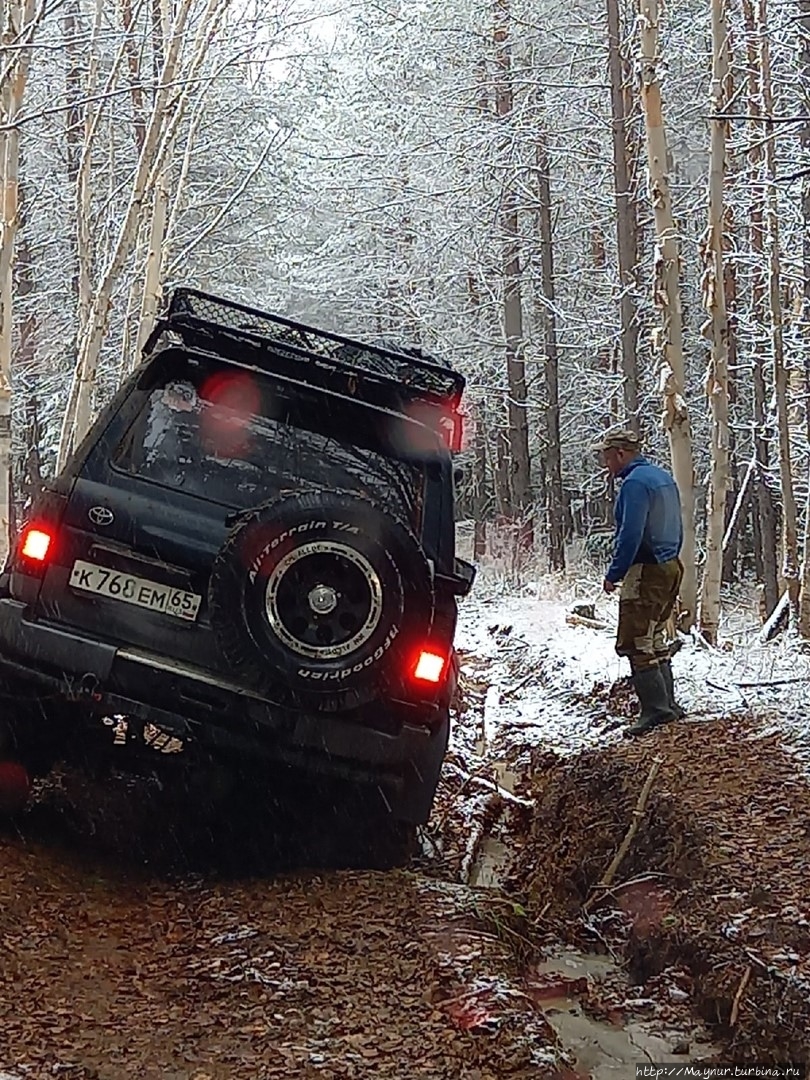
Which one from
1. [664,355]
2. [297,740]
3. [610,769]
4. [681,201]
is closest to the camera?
[297,740]

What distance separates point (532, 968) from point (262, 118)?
21.5 meters

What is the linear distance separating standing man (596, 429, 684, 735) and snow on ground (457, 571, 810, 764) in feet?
1.55

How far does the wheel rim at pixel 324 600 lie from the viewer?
474 centimetres

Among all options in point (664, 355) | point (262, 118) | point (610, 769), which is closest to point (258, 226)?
point (262, 118)

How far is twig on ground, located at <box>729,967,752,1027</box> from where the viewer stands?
4.23 metres

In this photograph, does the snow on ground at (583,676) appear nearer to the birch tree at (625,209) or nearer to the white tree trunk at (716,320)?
the white tree trunk at (716,320)

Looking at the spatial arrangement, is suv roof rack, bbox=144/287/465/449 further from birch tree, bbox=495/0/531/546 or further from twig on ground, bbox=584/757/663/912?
birch tree, bbox=495/0/531/546

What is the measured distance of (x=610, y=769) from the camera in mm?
7371

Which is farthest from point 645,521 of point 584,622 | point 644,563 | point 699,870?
point 584,622

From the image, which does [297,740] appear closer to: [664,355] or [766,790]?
[766,790]

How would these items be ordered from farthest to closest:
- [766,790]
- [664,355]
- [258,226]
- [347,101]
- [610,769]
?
[347,101]
[258,226]
[664,355]
[610,769]
[766,790]

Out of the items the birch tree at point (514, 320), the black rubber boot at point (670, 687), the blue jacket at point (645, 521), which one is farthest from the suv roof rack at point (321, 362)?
the birch tree at point (514, 320)

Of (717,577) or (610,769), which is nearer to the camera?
(610,769)

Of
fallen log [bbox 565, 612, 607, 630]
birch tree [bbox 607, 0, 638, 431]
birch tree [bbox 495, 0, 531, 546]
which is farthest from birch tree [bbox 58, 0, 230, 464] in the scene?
birch tree [bbox 495, 0, 531, 546]
